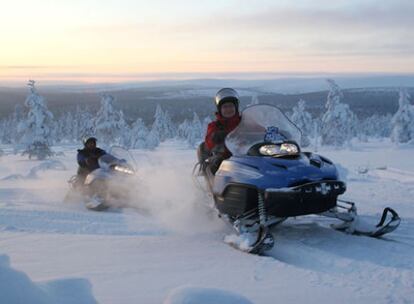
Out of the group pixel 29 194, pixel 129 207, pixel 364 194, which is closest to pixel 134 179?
pixel 129 207

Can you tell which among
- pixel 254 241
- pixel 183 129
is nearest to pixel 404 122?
pixel 183 129

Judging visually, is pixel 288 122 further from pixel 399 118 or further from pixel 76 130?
pixel 76 130

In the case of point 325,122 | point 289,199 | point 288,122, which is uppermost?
point 288,122

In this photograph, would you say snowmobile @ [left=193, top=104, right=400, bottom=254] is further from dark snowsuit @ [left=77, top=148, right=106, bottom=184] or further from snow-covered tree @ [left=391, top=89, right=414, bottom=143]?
snow-covered tree @ [left=391, top=89, right=414, bottom=143]

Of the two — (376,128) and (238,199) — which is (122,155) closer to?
(238,199)

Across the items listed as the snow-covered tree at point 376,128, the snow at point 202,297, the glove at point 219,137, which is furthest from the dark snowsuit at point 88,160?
the snow-covered tree at point 376,128

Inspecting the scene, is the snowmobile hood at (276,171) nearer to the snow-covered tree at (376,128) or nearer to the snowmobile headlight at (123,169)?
the snowmobile headlight at (123,169)

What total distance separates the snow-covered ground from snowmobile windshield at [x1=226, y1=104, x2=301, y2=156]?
1.16 m

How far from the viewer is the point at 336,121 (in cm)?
5328

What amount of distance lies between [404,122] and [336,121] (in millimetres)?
6662

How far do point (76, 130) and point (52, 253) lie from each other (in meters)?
95.4

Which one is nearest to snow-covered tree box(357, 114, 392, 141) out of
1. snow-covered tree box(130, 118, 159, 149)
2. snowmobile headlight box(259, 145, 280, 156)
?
snow-covered tree box(130, 118, 159, 149)

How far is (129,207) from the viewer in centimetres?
859

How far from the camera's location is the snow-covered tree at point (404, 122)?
50531mm
